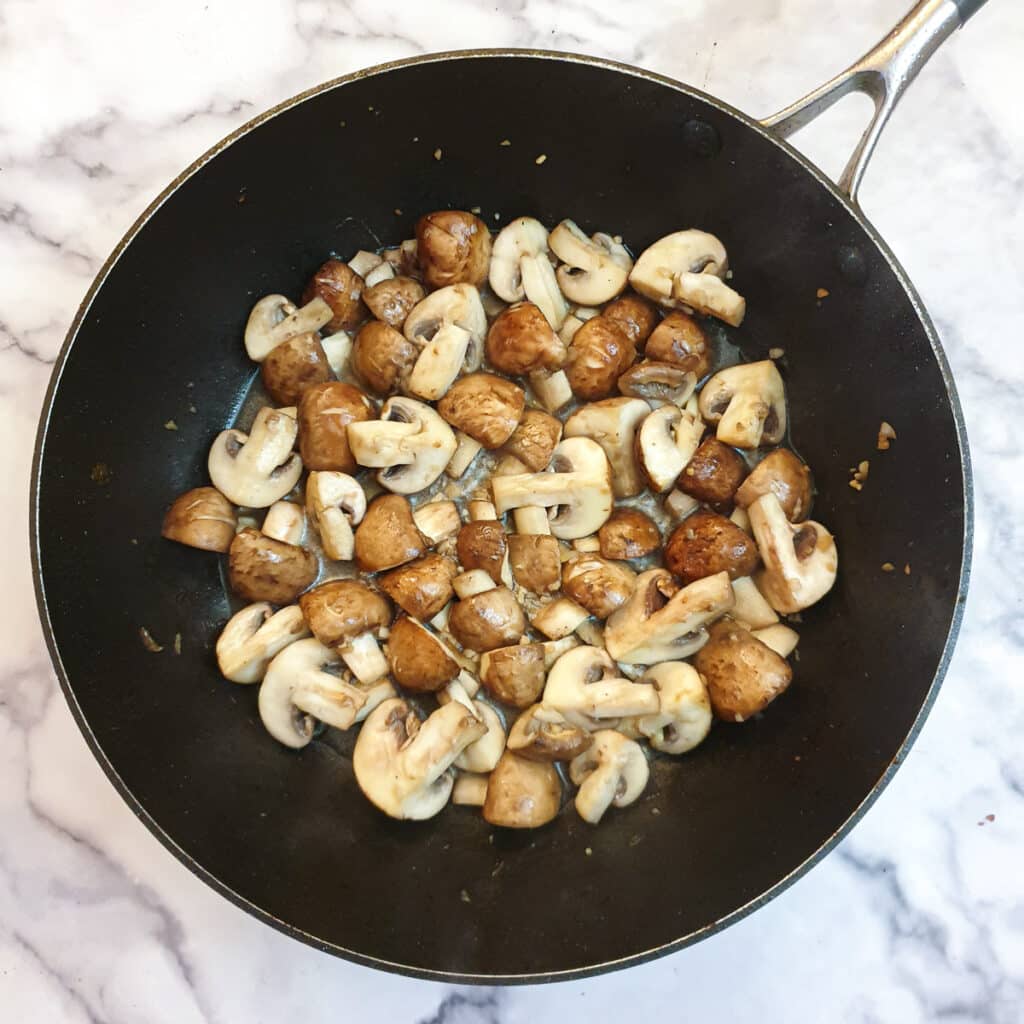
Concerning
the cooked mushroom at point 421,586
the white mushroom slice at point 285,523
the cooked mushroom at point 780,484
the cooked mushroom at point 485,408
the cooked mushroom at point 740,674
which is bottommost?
the white mushroom slice at point 285,523

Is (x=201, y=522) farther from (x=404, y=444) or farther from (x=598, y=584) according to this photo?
(x=598, y=584)

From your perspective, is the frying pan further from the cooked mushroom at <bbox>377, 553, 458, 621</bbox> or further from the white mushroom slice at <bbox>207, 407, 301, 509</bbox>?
the cooked mushroom at <bbox>377, 553, 458, 621</bbox>

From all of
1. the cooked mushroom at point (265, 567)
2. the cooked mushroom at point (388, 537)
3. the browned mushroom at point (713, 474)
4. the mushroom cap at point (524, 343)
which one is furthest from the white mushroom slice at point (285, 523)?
the browned mushroom at point (713, 474)

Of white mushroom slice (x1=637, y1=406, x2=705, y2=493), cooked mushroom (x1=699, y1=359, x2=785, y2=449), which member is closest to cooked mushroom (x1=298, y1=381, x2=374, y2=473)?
white mushroom slice (x1=637, y1=406, x2=705, y2=493)

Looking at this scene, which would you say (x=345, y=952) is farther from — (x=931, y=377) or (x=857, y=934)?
(x=931, y=377)

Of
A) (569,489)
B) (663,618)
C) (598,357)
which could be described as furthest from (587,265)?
(663,618)

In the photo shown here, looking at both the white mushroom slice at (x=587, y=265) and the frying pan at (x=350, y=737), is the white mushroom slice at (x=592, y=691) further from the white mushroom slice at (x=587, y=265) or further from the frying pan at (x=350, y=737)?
the white mushroom slice at (x=587, y=265)

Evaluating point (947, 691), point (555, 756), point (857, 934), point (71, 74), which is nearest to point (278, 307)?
point (71, 74)
